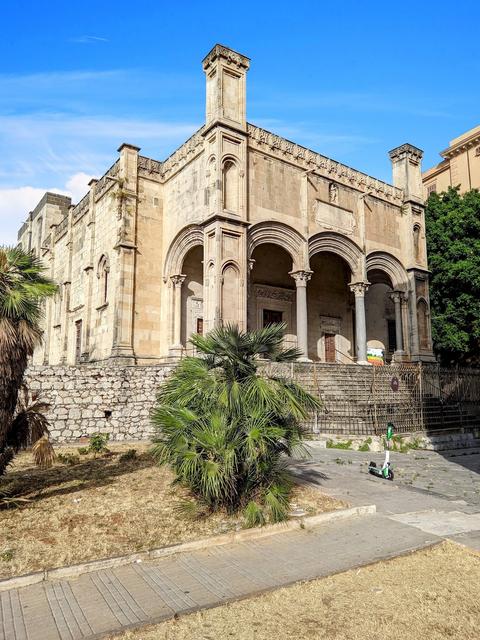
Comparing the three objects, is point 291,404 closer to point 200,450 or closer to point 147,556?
point 200,450

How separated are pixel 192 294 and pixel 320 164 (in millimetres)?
7995

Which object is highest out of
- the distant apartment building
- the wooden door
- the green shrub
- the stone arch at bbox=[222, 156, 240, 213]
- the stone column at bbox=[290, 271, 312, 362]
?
the distant apartment building

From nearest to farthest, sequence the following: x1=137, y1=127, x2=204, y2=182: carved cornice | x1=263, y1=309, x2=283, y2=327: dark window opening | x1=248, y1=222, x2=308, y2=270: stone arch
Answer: x1=248, y1=222, x2=308, y2=270: stone arch
x1=137, y1=127, x2=204, y2=182: carved cornice
x1=263, y1=309, x2=283, y2=327: dark window opening

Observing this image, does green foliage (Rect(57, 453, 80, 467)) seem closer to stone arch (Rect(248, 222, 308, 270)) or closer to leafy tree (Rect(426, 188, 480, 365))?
stone arch (Rect(248, 222, 308, 270))

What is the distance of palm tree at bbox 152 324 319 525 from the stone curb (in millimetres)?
183

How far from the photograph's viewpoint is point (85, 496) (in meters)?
6.84

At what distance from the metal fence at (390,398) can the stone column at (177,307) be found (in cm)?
545

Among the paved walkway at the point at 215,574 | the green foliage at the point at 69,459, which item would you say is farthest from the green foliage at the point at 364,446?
the green foliage at the point at 69,459

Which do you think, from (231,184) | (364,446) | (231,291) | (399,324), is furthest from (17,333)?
(399,324)

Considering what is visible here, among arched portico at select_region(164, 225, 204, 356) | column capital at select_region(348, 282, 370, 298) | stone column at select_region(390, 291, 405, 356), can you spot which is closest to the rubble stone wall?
arched portico at select_region(164, 225, 204, 356)

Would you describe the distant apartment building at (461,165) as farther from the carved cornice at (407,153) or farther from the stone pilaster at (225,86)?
the stone pilaster at (225,86)

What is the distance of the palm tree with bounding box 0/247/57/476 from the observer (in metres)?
5.81

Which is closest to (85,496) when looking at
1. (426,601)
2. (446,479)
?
(426,601)

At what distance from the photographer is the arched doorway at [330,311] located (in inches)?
921
